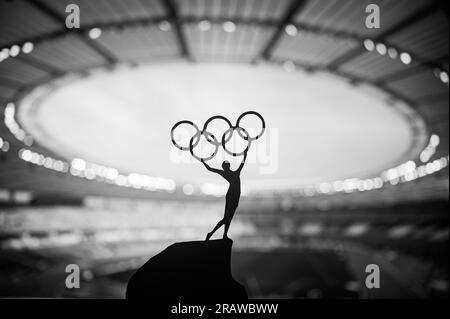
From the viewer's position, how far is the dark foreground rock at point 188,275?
7042 millimetres

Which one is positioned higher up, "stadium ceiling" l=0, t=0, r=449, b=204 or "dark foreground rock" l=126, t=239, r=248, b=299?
"stadium ceiling" l=0, t=0, r=449, b=204

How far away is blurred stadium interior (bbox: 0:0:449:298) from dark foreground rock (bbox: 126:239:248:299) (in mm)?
6879

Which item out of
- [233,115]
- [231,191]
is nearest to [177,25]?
[231,191]

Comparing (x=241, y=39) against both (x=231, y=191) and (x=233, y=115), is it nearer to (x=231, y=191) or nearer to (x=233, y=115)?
(x=233, y=115)

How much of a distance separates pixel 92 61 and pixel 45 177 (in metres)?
22.3

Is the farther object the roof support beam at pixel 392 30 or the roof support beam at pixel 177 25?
the roof support beam at pixel 177 25

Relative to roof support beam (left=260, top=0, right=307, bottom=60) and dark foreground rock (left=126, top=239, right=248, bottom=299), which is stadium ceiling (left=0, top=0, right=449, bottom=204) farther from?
dark foreground rock (left=126, top=239, right=248, bottom=299)

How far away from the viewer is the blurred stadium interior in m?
12.3

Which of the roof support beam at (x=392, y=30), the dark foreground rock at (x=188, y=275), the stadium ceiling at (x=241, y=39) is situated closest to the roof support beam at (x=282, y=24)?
the stadium ceiling at (x=241, y=39)

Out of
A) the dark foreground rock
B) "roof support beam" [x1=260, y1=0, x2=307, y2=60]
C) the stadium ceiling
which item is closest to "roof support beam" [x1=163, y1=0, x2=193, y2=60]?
the stadium ceiling

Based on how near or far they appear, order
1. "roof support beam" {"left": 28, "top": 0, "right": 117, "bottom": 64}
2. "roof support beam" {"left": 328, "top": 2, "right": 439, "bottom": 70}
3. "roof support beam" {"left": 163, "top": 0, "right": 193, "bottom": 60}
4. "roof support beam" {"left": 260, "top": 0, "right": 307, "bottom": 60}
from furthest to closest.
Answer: "roof support beam" {"left": 163, "top": 0, "right": 193, "bottom": 60} → "roof support beam" {"left": 260, "top": 0, "right": 307, "bottom": 60} → "roof support beam" {"left": 28, "top": 0, "right": 117, "bottom": 64} → "roof support beam" {"left": 328, "top": 2, "right": 439, "bottom": 70}

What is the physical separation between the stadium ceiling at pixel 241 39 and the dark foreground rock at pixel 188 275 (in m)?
8.26

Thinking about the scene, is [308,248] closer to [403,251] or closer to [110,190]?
[403,251]

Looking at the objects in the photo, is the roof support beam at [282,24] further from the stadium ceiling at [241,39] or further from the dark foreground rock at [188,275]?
the dark foreground rock at [188,275]
